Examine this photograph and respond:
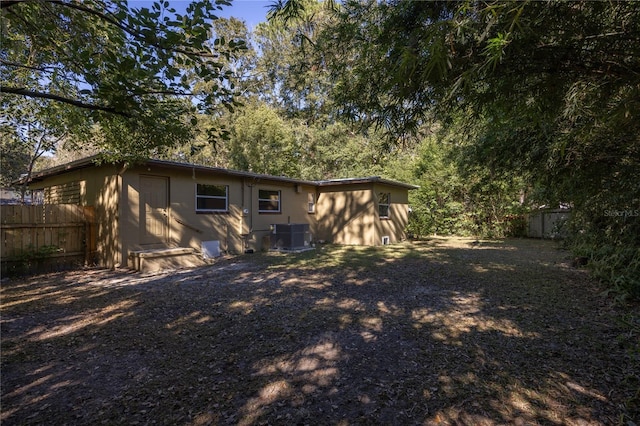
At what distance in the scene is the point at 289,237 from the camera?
1112cm

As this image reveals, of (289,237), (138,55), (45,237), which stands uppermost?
(138,55)

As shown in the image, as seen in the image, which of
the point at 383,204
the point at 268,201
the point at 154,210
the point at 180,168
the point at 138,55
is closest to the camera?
the point at 138,55

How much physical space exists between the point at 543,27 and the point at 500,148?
13.7 ft

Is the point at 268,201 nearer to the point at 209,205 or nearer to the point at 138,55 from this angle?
the point at 209,205

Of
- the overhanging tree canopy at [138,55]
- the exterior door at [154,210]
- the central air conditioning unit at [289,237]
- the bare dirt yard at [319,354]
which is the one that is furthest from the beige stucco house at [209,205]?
the overhanging tree canopy at [138,55]

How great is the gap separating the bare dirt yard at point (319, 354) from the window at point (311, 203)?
7.97 meters

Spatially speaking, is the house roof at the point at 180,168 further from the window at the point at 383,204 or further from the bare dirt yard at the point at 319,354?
the bare dirt yard at the point at 319,354

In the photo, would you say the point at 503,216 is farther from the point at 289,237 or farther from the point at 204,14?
the point at 204,14

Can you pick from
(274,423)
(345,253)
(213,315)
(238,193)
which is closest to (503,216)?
(345,253)

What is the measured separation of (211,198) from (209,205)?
9.0 inches

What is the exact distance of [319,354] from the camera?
314cm

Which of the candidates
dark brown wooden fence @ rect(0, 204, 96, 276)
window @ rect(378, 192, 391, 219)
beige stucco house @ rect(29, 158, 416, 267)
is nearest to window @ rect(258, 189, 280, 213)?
beige stucco house @ rect(29, 158, 416, 267)

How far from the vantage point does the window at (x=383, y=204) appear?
13.4 m

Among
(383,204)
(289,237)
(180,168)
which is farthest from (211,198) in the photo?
(383,204)
